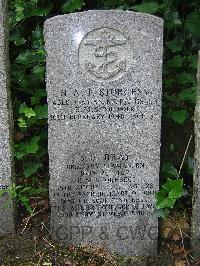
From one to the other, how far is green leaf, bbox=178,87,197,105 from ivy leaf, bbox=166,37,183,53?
0.34 m

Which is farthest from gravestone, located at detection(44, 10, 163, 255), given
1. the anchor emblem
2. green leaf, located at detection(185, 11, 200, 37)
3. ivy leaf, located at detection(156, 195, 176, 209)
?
green leaf, located at detection(185, 11, 200, 37)

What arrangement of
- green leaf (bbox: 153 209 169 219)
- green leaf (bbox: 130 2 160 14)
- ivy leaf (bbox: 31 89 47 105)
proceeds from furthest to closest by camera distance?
ivy leaf (bbox: 31 89 47 105) < green leaf (bbox: 130 2 160 14) < green leaf (bbox: 153 209 169 219)

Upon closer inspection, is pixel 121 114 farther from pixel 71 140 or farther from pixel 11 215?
pixel 11 215

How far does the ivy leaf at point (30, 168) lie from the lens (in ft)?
13.2

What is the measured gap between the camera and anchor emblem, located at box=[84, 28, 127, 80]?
10.9 ft

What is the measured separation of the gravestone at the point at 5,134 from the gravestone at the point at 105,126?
31 cm

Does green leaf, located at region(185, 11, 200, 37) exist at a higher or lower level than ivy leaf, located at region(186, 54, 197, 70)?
higher

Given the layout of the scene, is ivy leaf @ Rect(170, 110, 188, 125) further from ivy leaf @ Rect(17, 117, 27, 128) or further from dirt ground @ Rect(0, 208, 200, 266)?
ivy leaf @ Rect(17, 117, 27, 128)

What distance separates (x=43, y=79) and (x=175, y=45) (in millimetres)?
1121

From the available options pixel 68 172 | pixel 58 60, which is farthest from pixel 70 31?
pixel 68 172

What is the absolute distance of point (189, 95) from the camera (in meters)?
3.80

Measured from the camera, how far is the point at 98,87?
3.42 meters

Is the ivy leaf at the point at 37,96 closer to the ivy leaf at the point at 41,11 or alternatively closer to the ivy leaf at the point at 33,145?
the ivy leaf at the point at 33,145

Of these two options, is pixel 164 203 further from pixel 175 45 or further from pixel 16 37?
pixel 16 37
